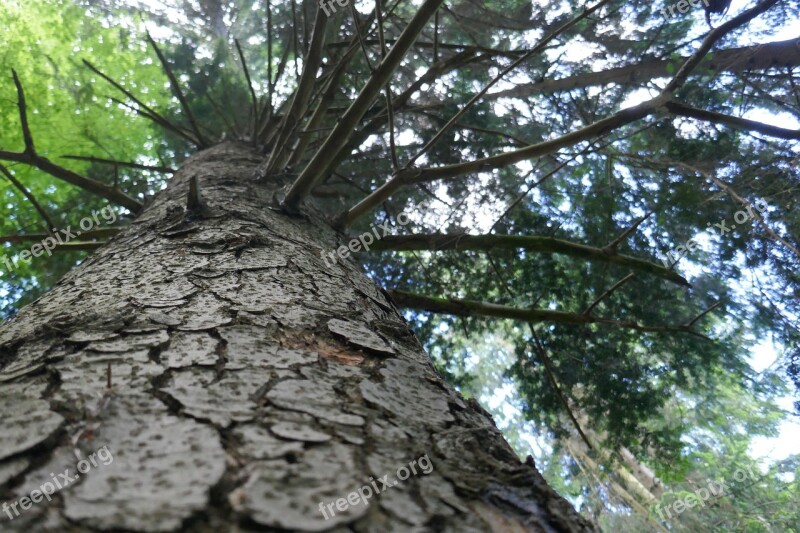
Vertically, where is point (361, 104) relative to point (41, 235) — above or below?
below

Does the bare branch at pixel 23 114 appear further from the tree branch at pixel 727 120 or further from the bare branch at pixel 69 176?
the tree branch at pixel 727 120

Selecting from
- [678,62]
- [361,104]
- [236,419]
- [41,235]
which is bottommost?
[236,419]

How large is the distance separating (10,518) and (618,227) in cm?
549

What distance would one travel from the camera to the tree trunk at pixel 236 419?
585 mm

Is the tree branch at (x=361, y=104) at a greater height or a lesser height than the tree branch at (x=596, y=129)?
greater

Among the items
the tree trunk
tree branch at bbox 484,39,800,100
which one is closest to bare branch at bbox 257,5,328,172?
the tree trunk

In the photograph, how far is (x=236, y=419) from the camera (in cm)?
75

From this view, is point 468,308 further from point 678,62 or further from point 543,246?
point 678,62

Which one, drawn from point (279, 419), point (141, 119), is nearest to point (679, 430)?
point (279, 419)

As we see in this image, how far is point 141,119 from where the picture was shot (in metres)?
5.04

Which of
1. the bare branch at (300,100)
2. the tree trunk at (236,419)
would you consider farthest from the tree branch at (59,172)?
the tree trunk at (236,419)

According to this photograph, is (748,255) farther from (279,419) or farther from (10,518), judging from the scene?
(10,518)

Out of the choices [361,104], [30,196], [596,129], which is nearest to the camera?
[361,104]

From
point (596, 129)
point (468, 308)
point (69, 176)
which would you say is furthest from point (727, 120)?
point (69, 176)
